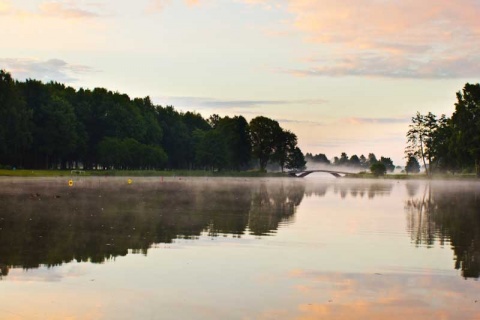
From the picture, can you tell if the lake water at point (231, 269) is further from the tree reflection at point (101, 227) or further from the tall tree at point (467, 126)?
the tall tree at point (467, 126)

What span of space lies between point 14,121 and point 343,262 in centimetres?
11642

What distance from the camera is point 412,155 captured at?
7702 inches

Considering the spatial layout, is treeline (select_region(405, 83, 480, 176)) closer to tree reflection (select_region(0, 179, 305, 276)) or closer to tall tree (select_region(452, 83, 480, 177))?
tall tree (select_region(452, 83, 480, 177))

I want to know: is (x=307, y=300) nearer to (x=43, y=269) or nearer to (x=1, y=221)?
(x=43, y=269)

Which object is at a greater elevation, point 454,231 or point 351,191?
point 351,191

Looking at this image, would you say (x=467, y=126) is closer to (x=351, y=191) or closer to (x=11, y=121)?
(x=351, y=191)

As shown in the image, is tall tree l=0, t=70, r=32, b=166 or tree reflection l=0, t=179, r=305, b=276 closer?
tree reflection l=0, t=179, r=305, b=276

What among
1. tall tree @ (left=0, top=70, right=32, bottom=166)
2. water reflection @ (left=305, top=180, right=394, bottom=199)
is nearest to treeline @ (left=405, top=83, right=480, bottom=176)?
water reflection @ (left=305, top=180, right=394, bottom=199)

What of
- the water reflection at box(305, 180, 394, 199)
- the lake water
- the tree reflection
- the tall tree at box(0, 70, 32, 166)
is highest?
the tall tree at box(0, 70, 32, 166)

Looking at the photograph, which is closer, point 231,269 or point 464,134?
point 231,269

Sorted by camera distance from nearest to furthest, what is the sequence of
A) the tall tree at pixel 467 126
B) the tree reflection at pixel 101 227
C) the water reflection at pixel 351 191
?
the tree reflection at pixel 101 227 → the water reflection at pixel 351 191 → the tall tree at pixel 467 126

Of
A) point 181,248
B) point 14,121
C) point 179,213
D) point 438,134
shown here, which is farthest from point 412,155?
point 181,248

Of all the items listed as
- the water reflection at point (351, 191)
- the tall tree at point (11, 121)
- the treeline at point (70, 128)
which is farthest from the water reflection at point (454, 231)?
the treeline at point (70, 128)

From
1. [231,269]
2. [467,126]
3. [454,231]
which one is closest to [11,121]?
[467,126]
